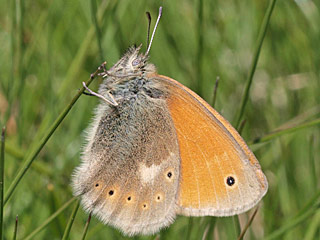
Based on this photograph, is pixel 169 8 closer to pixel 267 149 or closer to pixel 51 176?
pixel 267 149

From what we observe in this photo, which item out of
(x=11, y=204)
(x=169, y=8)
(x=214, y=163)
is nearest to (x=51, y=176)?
(x=11, y=204)

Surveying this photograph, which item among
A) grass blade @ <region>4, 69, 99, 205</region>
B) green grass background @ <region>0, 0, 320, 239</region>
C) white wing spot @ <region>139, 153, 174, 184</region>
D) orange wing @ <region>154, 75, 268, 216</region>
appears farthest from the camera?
green grass background @ <region>0, 0, 320, 239</region>

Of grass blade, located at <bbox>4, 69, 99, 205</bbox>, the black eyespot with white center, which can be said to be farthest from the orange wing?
grass blade, located at <bbox>4, 69, 99, 205</bbox>

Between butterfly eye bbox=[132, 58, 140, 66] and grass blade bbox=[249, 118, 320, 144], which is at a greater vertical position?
butterfly eye bbox=[132, 58, 140, 66]

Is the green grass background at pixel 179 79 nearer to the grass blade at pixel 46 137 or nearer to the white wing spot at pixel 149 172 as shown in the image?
the white wing spot at pixel 149 172

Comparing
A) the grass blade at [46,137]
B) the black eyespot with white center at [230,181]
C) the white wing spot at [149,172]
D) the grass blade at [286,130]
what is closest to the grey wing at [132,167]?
the white wing spot at [149,172]

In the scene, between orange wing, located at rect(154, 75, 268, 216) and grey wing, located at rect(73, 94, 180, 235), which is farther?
grey wing, located at rect(73, 94, 180, 235)

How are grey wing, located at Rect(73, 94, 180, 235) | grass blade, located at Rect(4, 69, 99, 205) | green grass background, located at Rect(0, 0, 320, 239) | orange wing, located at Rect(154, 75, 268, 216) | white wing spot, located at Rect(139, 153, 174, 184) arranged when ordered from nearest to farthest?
grass blade, located at Rect(4, 69, 99, 205)
orange wing, located at Rect(154, 75, 268, 216)
grey wing, located at Rect(73, 94, 180, 235)
white wing spot, located at Rect(139, 153, 174, 184)
green grass background, located at Rect(0, 0, 320, 239)

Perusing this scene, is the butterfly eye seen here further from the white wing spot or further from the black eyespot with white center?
the black eyespot with white center
